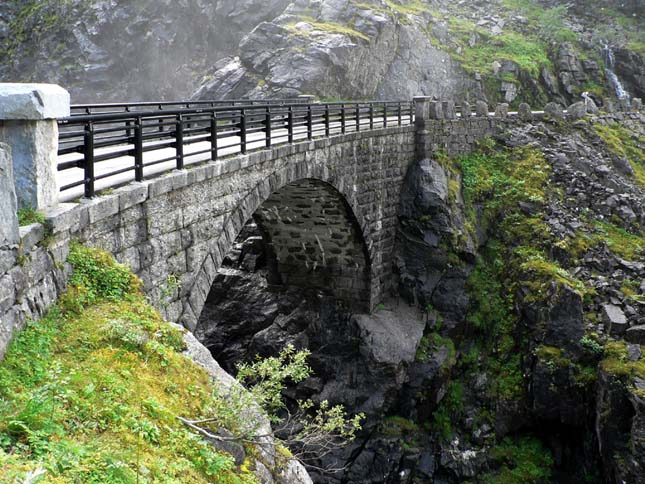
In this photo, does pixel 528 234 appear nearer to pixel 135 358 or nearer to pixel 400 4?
pixel 135 358

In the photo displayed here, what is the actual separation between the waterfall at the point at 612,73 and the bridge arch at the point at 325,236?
25.3 m

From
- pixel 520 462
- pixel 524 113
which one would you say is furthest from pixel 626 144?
pixel 520 462

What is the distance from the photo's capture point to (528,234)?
22.9 m

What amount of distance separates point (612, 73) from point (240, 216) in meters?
37.2

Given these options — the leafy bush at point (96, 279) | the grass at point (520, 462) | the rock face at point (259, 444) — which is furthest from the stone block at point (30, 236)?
the grass at point (520, 462)

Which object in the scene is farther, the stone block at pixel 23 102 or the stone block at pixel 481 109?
the stone block at pixel 481 109

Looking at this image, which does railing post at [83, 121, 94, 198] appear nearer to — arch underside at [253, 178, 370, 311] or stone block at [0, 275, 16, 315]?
stone block at [0, 275, 16, 315]

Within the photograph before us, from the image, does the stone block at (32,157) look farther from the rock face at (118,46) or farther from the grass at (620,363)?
the rock face at (118,46)

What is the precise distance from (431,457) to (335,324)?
16.7ft

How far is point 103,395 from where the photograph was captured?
563 cm

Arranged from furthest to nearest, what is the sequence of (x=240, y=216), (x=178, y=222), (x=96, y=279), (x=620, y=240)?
(x=620, y=240) → (x=240, y=216) → (x=178, y=222) → (x=96, y=279)

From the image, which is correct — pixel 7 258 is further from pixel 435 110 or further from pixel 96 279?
pixel 435 110

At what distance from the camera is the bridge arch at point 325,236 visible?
19156 millimetres

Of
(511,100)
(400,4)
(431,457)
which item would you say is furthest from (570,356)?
(400,4)
